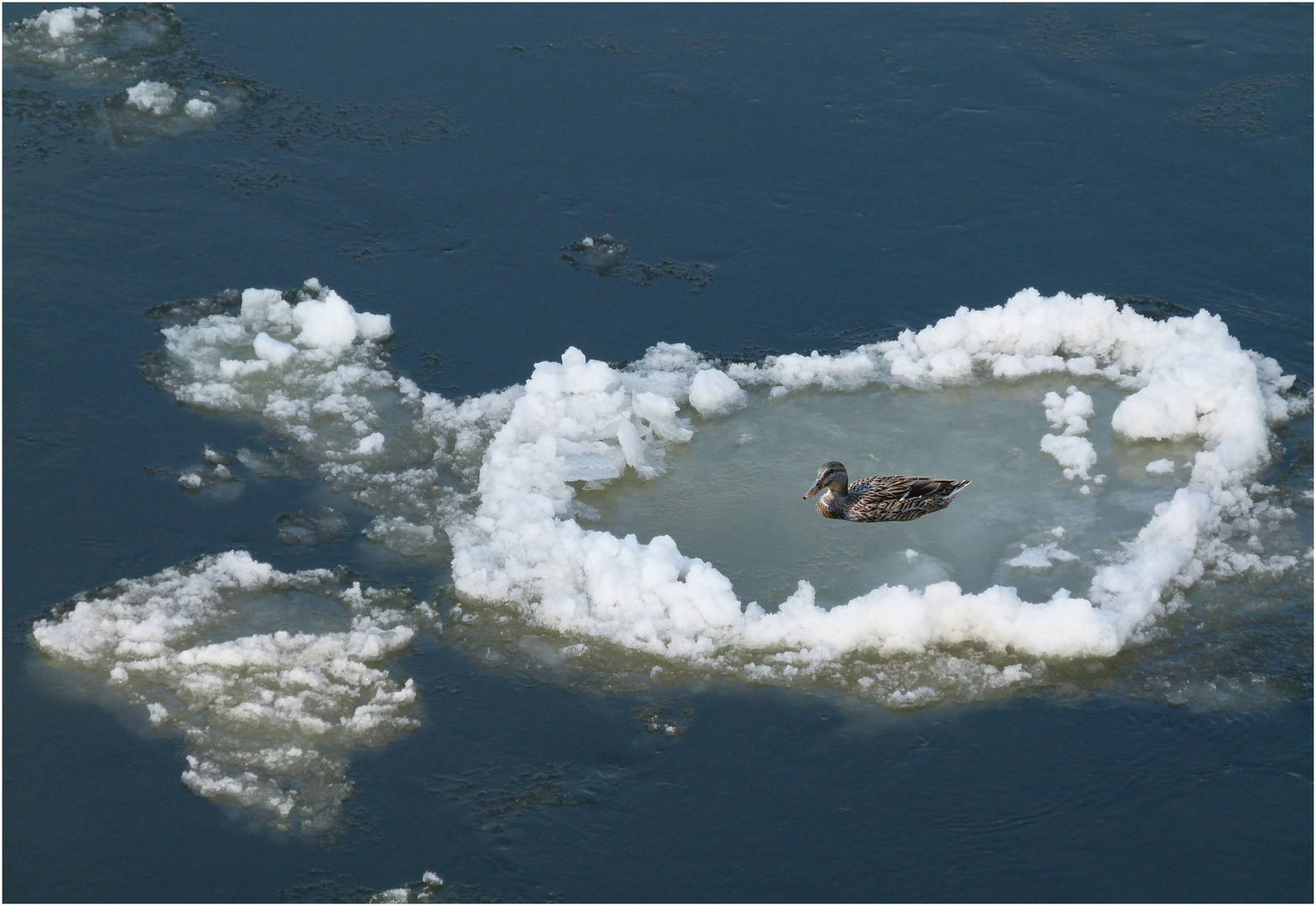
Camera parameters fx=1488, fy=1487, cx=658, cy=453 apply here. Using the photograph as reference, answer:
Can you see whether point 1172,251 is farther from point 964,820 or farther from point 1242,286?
point 964,820

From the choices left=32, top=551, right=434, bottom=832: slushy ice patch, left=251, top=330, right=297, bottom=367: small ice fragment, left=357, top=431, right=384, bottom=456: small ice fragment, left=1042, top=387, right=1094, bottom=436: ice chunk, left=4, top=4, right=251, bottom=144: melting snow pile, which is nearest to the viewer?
left=32, top=551, right=434, bottom=832: slushy ice patch

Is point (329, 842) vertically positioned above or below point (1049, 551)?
below

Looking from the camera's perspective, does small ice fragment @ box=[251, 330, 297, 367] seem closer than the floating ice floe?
No

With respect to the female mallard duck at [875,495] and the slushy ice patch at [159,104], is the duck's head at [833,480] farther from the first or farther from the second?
the slushy ice patch at [159,104]

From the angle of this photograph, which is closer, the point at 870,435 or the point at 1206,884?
the point at 1206,884

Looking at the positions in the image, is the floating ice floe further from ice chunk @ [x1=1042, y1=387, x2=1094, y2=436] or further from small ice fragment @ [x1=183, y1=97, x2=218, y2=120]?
small ice fragment @ [x1=183, y1=97, x2=218, y2=120]

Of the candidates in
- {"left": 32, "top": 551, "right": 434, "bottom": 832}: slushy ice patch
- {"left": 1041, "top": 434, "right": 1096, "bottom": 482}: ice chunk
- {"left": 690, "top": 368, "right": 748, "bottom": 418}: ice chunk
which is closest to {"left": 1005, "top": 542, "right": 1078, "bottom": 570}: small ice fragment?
{"left": 1041, "top": 434, "right": 1096, "bottom": 482}: ice chunk

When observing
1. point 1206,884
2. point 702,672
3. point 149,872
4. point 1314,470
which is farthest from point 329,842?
point 1314,470
